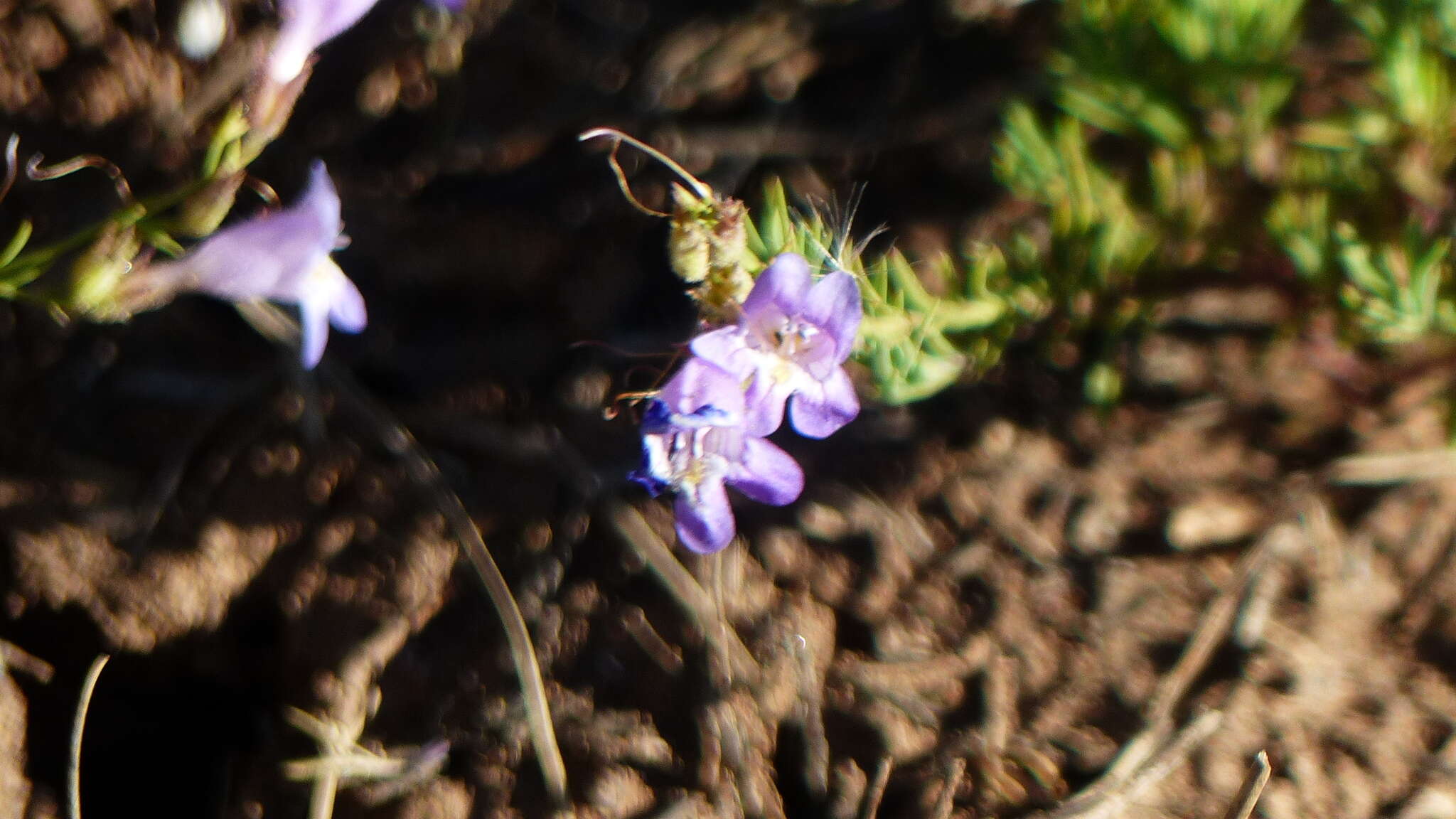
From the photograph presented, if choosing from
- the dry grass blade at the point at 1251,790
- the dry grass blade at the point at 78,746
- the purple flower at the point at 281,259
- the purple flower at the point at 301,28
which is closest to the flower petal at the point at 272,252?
the purple flower at the point at 281,259

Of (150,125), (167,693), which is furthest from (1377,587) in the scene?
(150,125)

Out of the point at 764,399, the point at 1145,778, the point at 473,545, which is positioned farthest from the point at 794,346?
the point at 1145,778

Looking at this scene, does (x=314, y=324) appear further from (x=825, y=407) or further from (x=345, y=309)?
(x=825, y=407)

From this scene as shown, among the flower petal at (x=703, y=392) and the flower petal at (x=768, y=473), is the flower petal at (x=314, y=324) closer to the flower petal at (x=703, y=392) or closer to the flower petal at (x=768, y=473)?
the flower petal at (x=703, y=392)

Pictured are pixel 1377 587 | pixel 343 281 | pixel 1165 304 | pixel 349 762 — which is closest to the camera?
pixel 343 281

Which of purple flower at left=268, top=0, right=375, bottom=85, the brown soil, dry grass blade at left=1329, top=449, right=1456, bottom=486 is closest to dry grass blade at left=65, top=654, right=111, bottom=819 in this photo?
the brown soil

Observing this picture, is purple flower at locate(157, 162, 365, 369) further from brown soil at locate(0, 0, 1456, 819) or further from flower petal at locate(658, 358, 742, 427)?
brown soil at locate(0, 0, 1456, 819)

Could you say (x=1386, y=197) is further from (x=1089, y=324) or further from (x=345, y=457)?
(x=345, y=457)
